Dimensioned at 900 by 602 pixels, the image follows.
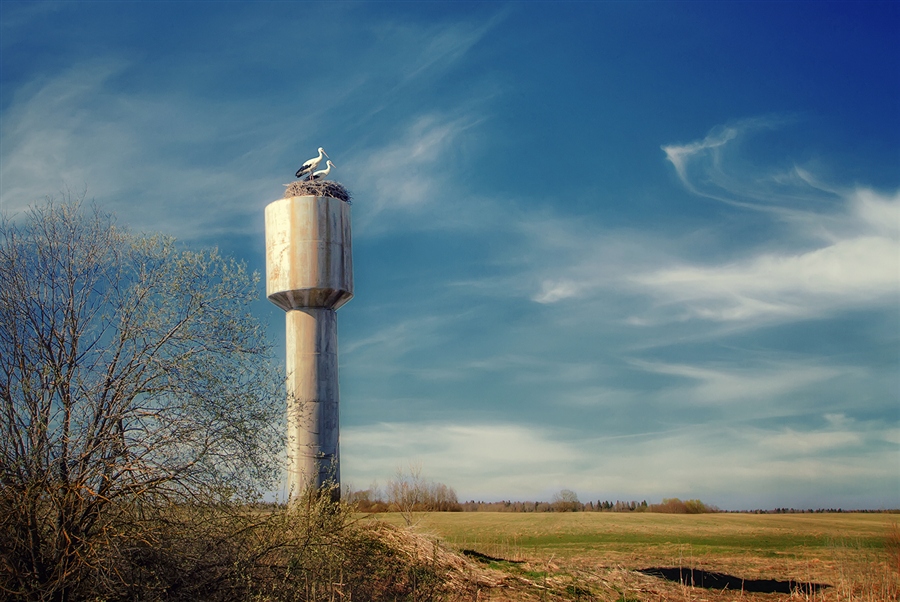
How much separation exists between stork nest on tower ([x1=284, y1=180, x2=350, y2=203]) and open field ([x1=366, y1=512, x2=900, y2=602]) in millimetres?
8546

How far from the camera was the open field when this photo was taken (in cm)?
1634

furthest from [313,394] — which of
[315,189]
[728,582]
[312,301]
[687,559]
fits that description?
[687,559]

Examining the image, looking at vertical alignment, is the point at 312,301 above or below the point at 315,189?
below

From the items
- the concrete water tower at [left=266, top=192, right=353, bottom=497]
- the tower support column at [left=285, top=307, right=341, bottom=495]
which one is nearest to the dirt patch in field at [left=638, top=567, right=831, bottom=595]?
the tower support column at [left=285, top=307, right=341, bottom=495]

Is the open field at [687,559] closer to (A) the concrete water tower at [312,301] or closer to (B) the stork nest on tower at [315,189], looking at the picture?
(A) the concrete water tower at [312,301]

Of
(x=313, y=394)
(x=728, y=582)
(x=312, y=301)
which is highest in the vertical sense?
(x=312, y=301)

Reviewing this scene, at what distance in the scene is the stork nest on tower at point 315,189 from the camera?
2011cm

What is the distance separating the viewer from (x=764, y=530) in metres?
34.0

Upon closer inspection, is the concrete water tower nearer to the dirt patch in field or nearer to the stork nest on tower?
the stork nest on tower

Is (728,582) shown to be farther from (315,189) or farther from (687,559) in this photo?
(315,189)

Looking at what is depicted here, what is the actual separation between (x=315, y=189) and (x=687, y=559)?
1549cm

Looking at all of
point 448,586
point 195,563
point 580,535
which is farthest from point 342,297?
point 580,535

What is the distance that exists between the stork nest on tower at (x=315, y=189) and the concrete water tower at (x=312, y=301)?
0.34 metres

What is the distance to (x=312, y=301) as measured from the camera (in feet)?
63.5
